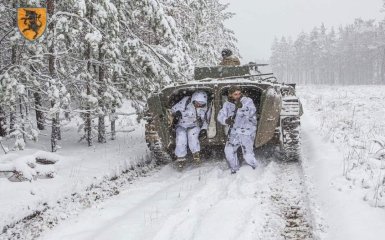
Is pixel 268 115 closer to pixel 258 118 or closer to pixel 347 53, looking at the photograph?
pixel 258 118

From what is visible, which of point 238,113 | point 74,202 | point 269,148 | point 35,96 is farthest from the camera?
point 35,96

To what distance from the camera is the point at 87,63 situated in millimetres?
10250

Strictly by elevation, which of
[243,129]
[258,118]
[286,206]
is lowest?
[286,206]

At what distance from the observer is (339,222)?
454cm

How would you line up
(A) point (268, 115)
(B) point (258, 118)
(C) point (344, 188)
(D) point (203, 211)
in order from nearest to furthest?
(D) point (203, 211), (C) point (344, 188), (A) point (268, 115), (B) point (258, 118)

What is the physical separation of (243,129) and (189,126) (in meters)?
1.10

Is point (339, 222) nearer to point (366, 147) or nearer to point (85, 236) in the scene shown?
point (85, 236)

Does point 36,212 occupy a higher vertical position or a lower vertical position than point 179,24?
lower

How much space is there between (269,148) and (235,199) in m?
3.97

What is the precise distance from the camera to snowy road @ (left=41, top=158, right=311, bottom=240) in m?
4.62

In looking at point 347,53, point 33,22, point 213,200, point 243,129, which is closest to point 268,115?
point 243,129

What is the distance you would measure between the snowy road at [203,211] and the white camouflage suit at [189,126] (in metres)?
0.95

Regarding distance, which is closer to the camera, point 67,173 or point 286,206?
point 286,206

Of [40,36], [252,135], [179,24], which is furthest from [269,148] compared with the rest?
[179,24]
